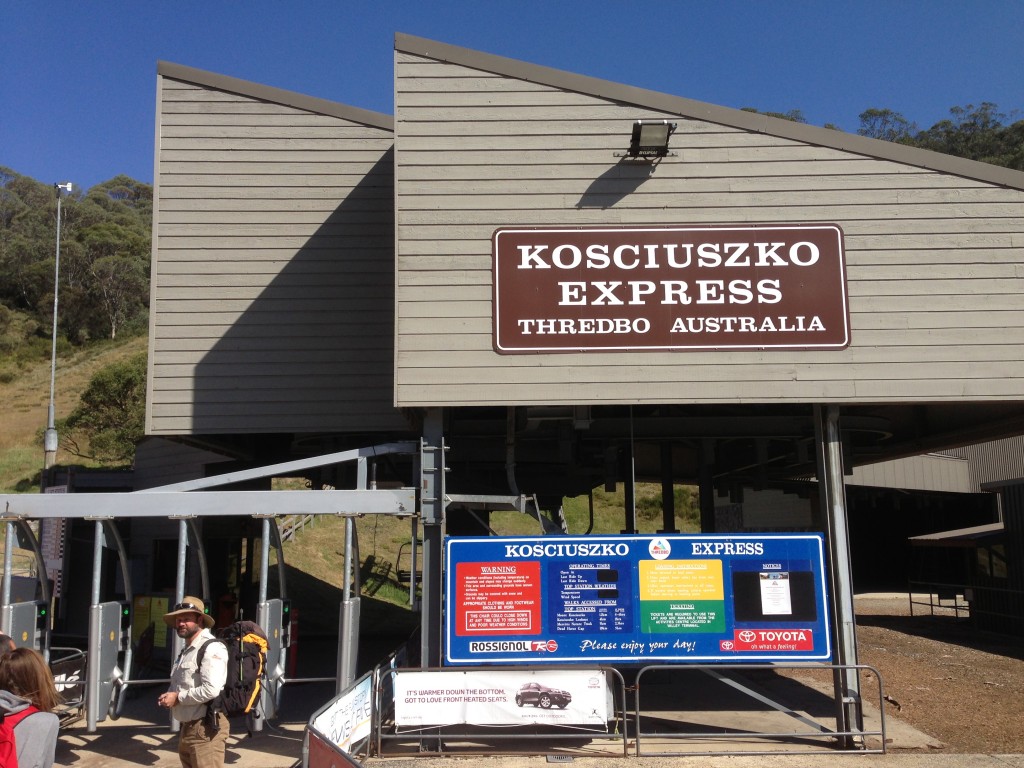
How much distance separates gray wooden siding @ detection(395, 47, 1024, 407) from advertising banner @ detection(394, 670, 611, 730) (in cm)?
287

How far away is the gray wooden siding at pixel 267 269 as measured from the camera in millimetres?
11781

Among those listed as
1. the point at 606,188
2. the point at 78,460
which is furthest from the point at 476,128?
the point at 78,460

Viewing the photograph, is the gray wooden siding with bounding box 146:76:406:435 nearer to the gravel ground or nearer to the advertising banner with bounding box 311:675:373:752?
the advertising banner with bounding box 311:675:373:752

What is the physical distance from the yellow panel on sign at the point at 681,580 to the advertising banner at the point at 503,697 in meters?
1.13

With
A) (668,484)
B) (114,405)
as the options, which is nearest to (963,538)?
→ (668,484)

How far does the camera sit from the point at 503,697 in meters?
8.96

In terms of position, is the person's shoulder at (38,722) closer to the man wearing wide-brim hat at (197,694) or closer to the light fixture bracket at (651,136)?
the man wearing wide-brim hat at (197,694)

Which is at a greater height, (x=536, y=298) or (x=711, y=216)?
(x=711, y=216)

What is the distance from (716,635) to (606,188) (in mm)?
5057

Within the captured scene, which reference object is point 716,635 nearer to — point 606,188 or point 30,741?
point 606,188

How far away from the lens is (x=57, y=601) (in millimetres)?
16203

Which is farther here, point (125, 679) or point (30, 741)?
point (125, 679)

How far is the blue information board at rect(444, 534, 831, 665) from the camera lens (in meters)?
9.34

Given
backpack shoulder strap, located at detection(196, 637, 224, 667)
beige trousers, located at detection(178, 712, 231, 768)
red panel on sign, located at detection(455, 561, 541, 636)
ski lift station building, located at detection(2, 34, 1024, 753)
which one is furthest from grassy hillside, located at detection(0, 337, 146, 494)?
backpack shoulder strap, located at detection(196, 637, 224, 667)
